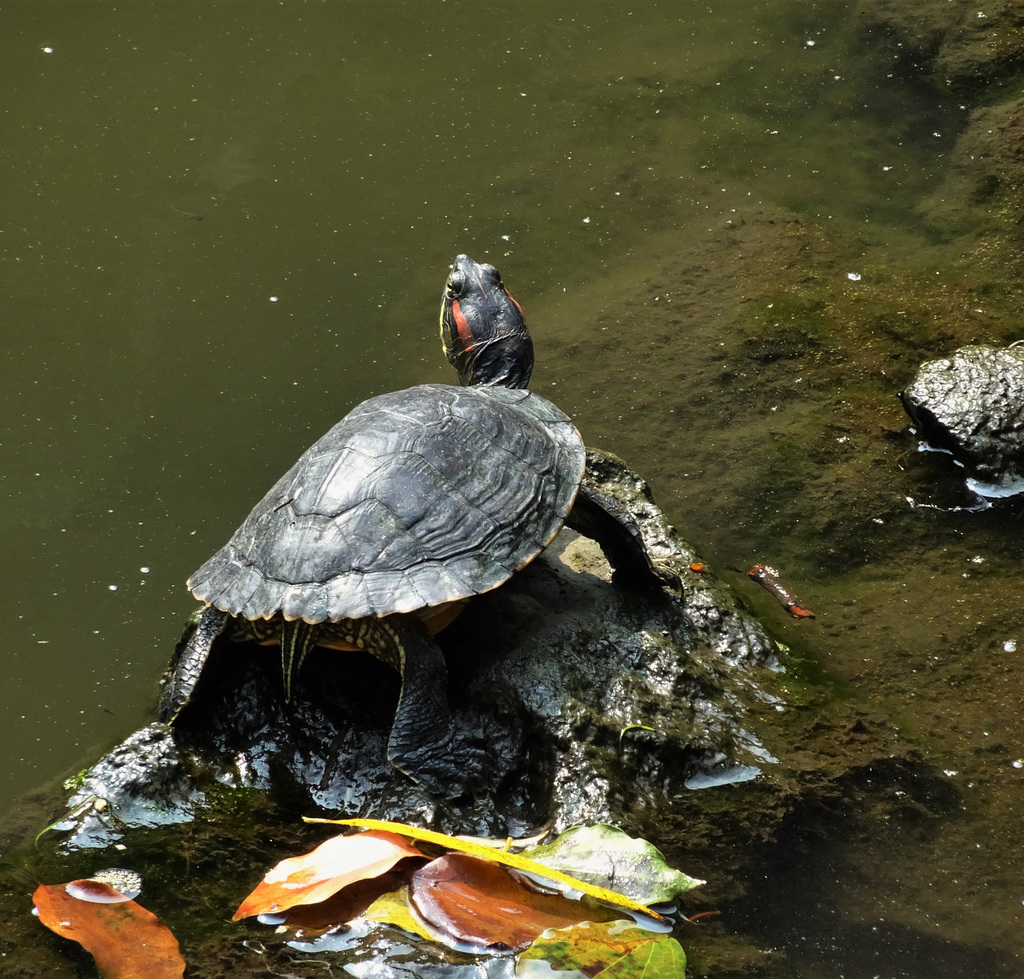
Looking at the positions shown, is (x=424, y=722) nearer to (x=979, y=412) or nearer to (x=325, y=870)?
(x=325, y=870)

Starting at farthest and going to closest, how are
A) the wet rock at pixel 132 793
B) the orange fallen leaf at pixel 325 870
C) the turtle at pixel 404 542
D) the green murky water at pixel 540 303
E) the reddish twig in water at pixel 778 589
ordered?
the reddish twig in water at pixel 778 589 < the green murky water at pixel 540 303 < the turtle at pixel 404 542 < the wet rock at pixel 132 793 < the orange fallen leaf at pixel 325 870

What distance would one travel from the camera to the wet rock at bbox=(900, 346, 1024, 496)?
408 cm

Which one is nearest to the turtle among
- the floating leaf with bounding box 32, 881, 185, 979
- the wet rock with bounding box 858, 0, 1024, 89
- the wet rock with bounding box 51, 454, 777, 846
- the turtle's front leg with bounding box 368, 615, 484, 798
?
the turtle's front leg with bounding box 368, 615, 484, 798

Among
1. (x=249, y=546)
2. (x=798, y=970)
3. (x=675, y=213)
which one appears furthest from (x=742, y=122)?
(x=798, y=970)

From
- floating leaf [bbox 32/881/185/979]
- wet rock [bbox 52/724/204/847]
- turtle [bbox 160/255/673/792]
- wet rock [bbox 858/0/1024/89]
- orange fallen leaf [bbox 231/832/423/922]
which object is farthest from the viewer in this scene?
wet rock [bbox 858/0/1024/89]

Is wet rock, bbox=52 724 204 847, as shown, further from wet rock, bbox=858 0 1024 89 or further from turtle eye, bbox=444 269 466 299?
wet rock, bbox=858 0 1024 89

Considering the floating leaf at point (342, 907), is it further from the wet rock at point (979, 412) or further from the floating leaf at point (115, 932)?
the wet rock at point (979, 412)

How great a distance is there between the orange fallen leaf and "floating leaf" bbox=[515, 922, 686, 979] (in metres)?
0.43

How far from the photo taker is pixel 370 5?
7.62 metres

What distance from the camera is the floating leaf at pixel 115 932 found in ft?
7.34

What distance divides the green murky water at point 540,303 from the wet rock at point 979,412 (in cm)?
17

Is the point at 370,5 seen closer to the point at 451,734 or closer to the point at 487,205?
the point at 487,205

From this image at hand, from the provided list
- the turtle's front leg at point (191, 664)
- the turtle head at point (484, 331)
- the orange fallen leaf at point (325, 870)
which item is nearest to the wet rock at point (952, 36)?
the turtle head at point (484, 331)

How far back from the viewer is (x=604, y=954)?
7.14 feet
